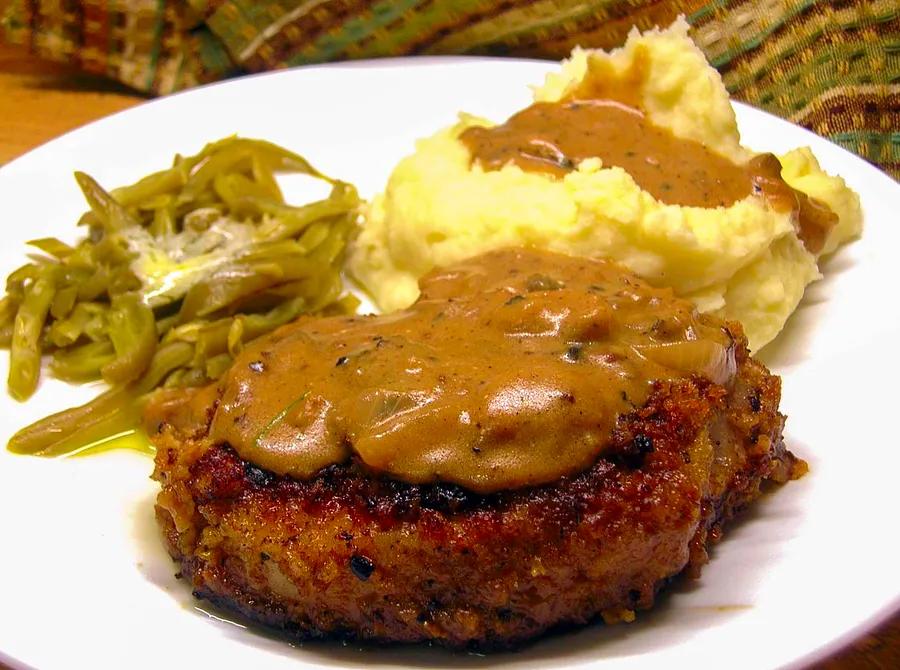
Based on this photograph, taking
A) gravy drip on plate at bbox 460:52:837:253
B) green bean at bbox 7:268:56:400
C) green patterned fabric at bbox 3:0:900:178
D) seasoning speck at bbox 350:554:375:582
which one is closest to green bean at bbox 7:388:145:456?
green bean at bbox 7:268:56:400

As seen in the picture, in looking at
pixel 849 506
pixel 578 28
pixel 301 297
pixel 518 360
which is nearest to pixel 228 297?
pixel 301 297

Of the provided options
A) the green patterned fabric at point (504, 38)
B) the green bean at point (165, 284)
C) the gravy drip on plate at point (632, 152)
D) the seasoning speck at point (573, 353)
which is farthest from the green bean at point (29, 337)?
the green patterned fabric at point (504, 38)

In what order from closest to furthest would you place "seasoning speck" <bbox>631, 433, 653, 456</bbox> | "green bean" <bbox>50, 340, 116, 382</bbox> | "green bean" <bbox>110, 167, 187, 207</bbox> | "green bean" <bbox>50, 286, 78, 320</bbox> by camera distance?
"seasoning speck" <bbox>631, 433, 653, 456</bbox> → "green bean" <bbox>50, 340, 116, 382</bbox> → "green bean" <bbox>50, 286, 78, 320</bbox> → "green bean" <bbox>110, 167, 187, 207</bbox>

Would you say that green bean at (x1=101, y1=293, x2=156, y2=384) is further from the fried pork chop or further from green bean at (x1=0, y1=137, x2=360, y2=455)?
the fried pork chop

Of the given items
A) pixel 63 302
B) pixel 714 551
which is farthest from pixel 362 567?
pixel 63 302

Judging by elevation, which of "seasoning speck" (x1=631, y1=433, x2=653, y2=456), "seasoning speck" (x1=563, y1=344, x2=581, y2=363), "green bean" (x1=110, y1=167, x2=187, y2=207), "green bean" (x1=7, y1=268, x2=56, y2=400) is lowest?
"green bean" (x1=7, y1=268, x2=56, y2=400)

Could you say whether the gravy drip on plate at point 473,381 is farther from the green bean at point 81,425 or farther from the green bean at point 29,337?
the green bean at point 29,337

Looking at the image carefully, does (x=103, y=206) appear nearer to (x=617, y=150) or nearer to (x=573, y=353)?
(x=617, y=150)

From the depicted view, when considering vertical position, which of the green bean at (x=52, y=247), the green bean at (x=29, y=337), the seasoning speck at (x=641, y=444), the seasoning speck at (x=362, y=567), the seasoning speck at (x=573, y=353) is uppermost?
the seasoning speck at (x=573, y=353)
